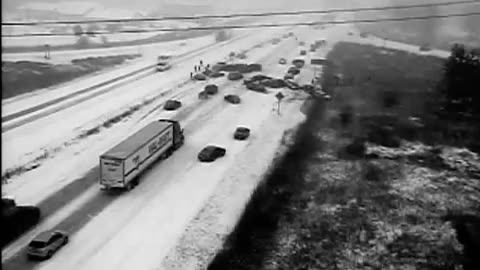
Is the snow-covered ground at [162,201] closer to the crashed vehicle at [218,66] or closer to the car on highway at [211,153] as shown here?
the car on highway at [211,153]

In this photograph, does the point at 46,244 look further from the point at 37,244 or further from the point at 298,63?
the point at 298,63

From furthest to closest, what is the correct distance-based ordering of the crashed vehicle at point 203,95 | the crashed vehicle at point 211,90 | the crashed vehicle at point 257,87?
the crashed vehicle at point 257,87 < the crashed vehicle at point 211,90 < the crashed vehicle at point 203,95

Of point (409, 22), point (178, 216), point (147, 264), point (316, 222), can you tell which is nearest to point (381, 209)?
point (316, 222)

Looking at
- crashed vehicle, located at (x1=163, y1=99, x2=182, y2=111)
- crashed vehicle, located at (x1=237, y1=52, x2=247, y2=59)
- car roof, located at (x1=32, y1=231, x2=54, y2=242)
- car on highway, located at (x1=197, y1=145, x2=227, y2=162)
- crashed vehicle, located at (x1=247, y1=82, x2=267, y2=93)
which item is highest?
crashed vehicle, located at (x1=237, y1=52, x2=247, y2=59)

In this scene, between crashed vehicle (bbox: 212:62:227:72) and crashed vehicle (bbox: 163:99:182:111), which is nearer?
crashed vehicle (bbox: 163:99:182:111)

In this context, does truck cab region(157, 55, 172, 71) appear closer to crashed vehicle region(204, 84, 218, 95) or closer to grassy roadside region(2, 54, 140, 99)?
grassy roadside region(2, 54, 140, 99)

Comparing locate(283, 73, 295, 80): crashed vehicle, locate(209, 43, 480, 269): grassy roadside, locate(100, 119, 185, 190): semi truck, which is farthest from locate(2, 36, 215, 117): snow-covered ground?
locate(209, 43, 480, 269): grassy roadside

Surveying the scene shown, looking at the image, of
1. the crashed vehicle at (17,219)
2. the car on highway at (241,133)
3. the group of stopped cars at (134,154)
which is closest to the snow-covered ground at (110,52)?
the car on highway at (241,133)

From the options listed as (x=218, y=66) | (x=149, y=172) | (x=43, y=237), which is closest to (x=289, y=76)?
(x=218, y=66)
